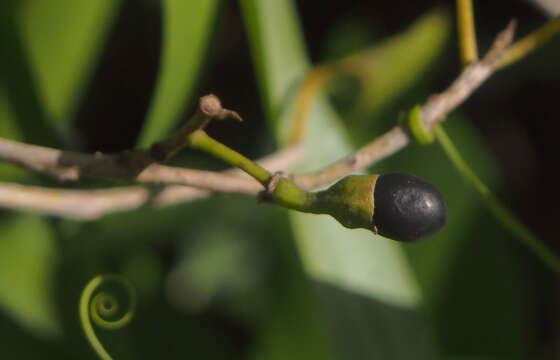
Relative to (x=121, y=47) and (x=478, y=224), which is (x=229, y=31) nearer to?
(x=121, y=47)

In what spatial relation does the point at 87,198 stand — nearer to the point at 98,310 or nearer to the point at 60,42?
the point at 98,310

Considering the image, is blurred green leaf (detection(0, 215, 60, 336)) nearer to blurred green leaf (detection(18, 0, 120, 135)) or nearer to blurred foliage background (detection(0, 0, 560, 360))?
blurred foliage background (detection(0, 0, 560, 360))

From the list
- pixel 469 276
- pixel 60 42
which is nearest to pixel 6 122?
pixel 60 42

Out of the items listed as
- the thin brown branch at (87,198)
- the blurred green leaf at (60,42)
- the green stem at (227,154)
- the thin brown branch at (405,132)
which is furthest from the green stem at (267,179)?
the blurred green leaf at (60,42)

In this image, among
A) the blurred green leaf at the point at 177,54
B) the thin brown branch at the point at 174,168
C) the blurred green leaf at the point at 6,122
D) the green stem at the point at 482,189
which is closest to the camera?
the thin brown branch at the point at 174,168

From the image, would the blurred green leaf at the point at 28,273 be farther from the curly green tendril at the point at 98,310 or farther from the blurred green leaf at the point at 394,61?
the blurred green leaf at the point at 394,61

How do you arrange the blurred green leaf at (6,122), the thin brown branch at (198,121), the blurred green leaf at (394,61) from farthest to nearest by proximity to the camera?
the blurred green leaf at (394,61) < the blurred green leaf at (6,122) < the thin brown branch at (198,121)
